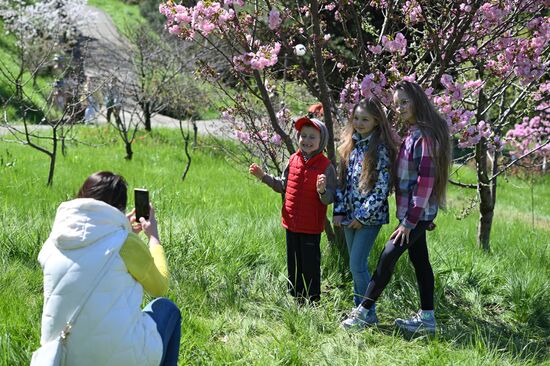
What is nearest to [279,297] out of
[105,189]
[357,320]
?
[357,320]

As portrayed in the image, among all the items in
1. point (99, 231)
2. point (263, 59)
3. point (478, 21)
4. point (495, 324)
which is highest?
point (478, 21)

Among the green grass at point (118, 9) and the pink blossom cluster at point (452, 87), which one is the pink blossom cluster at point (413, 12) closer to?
the pink blossom cluster at point (452, 87)

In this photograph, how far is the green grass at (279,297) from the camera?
2936 millimetres

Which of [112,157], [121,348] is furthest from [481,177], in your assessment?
[112,157]

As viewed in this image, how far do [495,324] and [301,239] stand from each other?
1.33 meters

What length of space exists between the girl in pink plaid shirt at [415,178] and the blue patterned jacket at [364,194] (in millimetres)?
75

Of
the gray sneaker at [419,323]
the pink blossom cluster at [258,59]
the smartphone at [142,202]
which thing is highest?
Answer: the pink blossom cluster at [258,59]

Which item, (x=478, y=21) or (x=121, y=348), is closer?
(x=121, y=348)

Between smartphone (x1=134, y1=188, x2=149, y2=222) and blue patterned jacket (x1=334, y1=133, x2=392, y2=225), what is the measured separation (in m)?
1.22

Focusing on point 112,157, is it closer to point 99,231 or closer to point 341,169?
point 341,169

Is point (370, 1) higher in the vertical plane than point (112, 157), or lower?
higher

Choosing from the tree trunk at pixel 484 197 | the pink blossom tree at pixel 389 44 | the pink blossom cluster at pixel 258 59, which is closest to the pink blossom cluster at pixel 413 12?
the pink blossom tree at pixel 389 44

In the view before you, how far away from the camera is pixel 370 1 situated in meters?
4.29

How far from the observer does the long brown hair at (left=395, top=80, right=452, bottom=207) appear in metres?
3.14
